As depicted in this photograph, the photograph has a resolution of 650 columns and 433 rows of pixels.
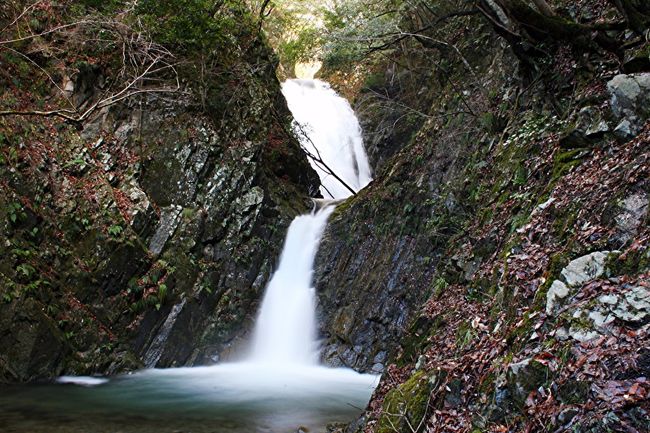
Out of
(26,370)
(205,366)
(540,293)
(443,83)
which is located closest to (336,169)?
(443,83)

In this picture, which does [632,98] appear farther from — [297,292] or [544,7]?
[297,292]

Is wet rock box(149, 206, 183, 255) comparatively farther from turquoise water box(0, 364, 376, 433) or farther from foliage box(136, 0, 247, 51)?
foliage box(136, 0, 247, 51)

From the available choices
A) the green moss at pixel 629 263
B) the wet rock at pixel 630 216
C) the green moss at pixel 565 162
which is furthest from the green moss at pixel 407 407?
the green moss at pixel 565 162

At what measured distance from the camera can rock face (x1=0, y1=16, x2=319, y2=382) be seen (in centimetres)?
861

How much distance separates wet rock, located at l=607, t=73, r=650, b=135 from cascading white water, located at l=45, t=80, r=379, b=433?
15.4 feet

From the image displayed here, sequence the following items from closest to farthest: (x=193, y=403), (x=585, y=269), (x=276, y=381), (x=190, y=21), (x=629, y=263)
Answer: (x=629, y=263), (x=585, y=269), (x=193, y=403), (x=276, y=381), (x=190, y=21)

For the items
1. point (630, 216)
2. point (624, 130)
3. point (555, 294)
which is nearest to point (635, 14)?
point (624, 130)

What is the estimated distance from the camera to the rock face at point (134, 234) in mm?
8609

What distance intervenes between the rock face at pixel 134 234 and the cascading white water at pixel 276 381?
522 mm

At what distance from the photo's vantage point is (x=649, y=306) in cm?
259

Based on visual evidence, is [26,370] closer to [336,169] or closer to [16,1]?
[16,1]

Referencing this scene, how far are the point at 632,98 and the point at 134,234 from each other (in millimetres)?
9165

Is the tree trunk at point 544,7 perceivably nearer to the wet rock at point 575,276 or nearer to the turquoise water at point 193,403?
the wet rock at point 575,276

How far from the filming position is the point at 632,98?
433cm
